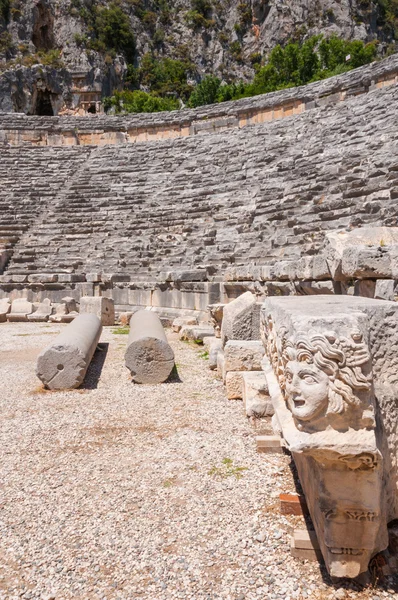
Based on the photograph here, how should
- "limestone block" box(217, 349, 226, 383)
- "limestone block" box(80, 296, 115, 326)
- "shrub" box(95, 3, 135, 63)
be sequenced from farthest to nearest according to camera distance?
"shrub" box(95, 3, 135, 63) < "limestone block" box(80, 296, 115, 326) < "limestone block" box(217, 349, 226, 383)

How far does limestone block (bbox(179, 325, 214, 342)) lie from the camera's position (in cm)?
A: 947

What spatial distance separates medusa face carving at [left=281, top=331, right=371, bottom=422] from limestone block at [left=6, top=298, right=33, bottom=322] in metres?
12.3

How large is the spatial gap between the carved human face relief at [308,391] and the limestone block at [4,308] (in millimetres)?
12537

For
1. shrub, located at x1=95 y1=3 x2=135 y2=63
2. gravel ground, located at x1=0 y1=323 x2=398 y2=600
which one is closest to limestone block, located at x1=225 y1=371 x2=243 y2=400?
gravel ground, located at x1=0 y1=323 x2=398 y2=600

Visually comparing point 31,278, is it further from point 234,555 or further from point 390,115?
point 234,555

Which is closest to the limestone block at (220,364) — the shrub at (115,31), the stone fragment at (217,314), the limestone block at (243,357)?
the limestone block at (243,357)

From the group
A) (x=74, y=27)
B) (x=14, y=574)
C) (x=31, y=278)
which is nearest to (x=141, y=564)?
(x=14, y=574)

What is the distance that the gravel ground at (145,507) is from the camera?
2.36 metres

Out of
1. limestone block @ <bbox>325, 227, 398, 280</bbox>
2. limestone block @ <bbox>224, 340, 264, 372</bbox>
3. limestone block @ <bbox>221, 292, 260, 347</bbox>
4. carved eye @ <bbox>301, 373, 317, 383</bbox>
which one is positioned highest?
limestone block @ <bbox>325, 227, 398, 280</bbox>

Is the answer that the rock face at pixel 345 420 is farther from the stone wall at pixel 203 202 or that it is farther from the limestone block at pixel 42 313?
the limestone block at pixel 42 313

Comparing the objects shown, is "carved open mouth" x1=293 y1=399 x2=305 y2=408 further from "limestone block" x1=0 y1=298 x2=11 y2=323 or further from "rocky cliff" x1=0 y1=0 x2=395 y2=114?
"rocky cliff" x1=0 y1=0 x2=395 y2=114

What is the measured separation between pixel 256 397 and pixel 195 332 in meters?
4.96

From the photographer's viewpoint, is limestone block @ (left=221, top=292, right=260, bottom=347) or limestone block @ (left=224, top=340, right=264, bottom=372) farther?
limestone block @ (left=221, top=292, right=260, bottom=347)

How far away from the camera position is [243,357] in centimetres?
579
